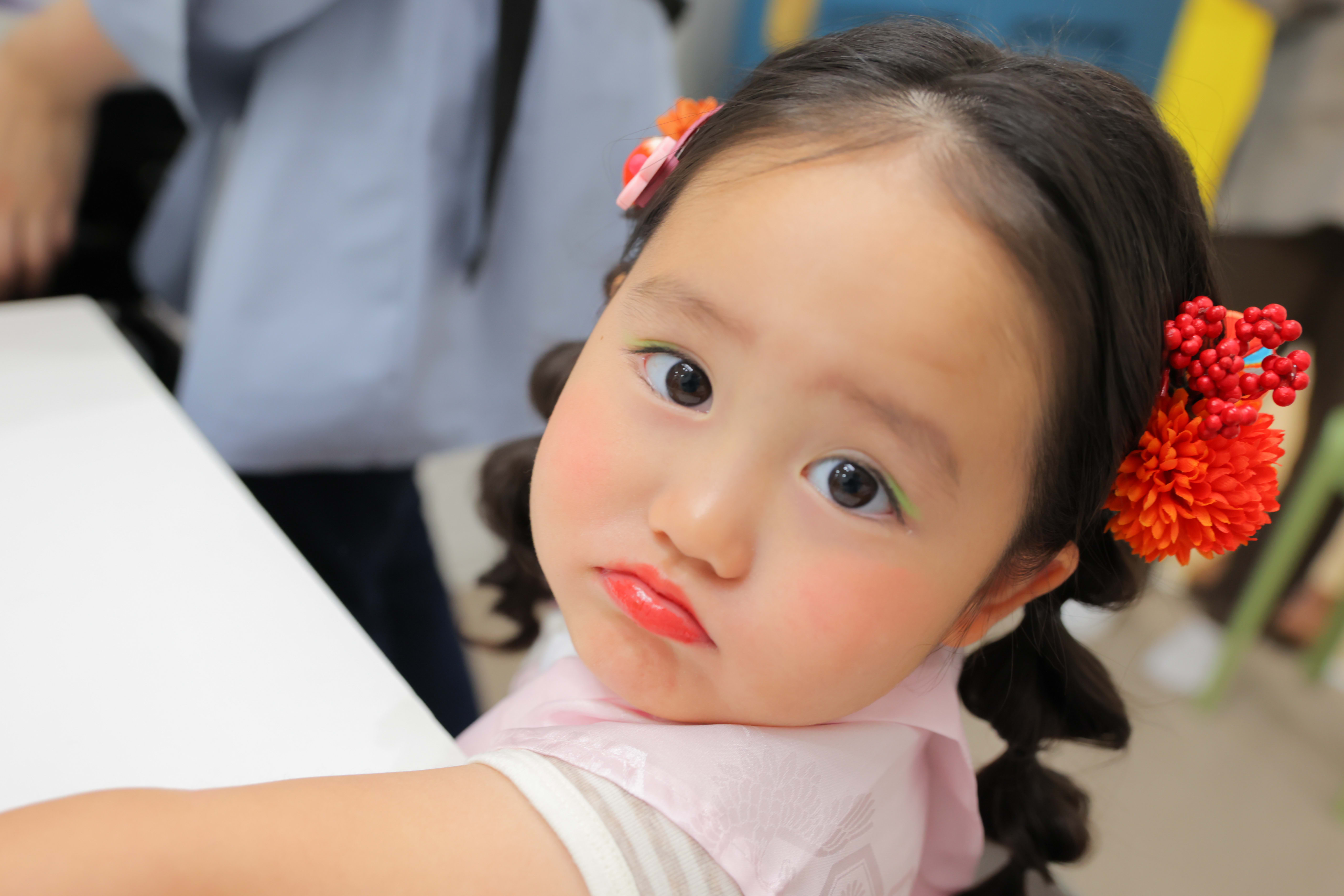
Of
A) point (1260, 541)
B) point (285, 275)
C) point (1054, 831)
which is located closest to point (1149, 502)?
point (1054, 831)

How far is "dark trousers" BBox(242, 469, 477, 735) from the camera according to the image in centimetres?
96

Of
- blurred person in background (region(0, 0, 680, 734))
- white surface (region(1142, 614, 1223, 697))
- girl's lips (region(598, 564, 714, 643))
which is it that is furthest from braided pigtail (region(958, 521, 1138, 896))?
white surface (region(1142, 614, 1223, 697))

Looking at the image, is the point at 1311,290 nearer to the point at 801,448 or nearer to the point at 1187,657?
the point at 1187,657

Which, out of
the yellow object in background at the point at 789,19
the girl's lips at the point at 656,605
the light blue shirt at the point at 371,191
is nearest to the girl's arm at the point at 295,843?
the girl's lips at the point at 656,605

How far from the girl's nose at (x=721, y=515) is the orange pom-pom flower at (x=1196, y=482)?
0.75ft

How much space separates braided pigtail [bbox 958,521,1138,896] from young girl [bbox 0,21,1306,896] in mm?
80

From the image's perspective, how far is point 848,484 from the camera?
1.45 feet

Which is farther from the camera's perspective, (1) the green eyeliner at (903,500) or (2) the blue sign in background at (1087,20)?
(2) the blue sign in background at (1087,20)

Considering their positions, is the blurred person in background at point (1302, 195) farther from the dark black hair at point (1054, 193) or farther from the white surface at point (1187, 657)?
the dark black hair at point (1054, 193)

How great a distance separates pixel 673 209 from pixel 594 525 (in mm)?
190

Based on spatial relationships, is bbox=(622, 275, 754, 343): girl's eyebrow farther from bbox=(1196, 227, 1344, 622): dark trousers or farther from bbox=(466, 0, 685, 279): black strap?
bbox=(1196, 227, 1344, 622): dark trousers

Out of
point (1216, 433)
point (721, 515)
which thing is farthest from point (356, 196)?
point (1216, 433)

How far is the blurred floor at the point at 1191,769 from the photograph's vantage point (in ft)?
4.93

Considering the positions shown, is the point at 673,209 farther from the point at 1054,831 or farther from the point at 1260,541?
the point at 1260,541
